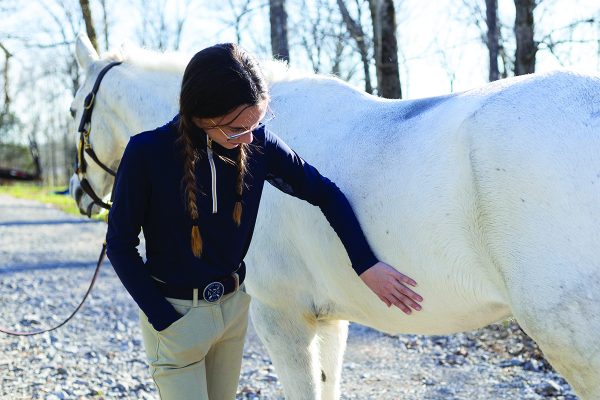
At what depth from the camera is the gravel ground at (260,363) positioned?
3941mm

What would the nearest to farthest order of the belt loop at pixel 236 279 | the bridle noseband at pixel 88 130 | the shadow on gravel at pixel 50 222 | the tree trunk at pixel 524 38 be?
the belt loop at pixel 236 279 < the bridle noseband at pixel 88 130 < the tree trunk at pixel 524 38 < the shadow on gravel at pixel 50 222

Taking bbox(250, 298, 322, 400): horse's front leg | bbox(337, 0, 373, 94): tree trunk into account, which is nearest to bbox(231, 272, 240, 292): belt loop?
bbox(250, 298, 322, 400): horse's front leg

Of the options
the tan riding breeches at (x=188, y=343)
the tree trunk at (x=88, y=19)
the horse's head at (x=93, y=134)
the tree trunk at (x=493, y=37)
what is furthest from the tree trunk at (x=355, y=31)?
the tan riding breeches at (x=188, y=343)

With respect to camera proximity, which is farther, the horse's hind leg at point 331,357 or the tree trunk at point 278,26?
the tree trunk at point 278,26

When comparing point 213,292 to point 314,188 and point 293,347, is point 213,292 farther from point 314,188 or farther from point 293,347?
point 293,347

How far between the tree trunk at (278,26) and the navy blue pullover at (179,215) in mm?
5745

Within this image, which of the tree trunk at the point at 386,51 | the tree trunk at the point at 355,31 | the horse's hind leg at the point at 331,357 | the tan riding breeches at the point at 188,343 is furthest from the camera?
the tree trunk at the point at 355,31

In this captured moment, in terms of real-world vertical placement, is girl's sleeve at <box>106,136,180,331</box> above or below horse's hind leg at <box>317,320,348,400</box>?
above

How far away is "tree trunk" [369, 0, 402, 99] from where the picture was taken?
694 centimetres

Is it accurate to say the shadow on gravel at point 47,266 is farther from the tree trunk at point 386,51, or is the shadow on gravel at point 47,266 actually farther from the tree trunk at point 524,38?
the tree trunk at point 524,38

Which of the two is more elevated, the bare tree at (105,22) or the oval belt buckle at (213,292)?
the bare tree at (105,22)

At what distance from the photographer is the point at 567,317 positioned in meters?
1.70

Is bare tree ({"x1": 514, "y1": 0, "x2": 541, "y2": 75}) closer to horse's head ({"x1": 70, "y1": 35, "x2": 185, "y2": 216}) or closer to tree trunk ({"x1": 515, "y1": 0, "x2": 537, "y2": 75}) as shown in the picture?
tree trunk ({"x1": 515, "y1": 0, "x2": 537, "y2": 75})

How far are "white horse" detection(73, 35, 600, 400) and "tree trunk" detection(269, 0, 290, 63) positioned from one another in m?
4.95
